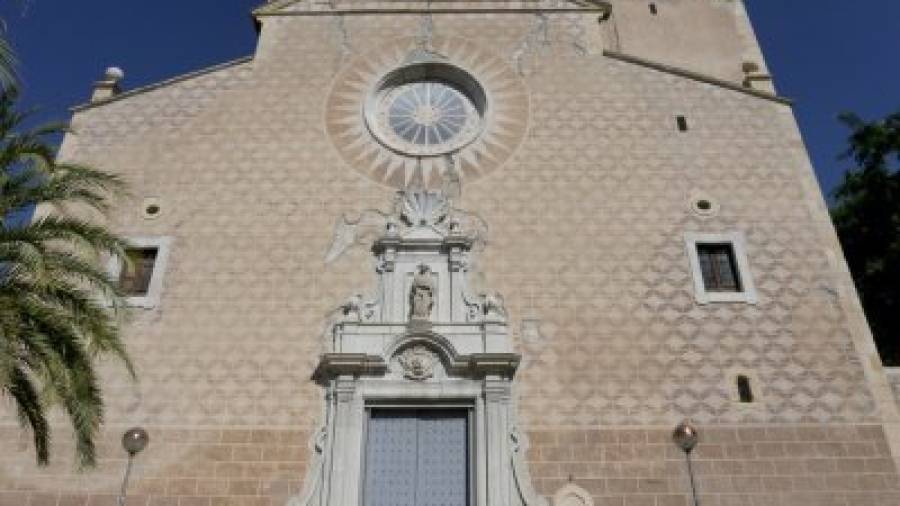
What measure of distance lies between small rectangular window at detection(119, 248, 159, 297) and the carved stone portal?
2943mm

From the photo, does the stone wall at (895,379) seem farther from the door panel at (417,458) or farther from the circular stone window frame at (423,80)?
the circular stone window frame at (423,80)

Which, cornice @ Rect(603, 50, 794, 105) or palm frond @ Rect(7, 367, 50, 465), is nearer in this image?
palm frond @ Rect(7, 367, 50, 465)

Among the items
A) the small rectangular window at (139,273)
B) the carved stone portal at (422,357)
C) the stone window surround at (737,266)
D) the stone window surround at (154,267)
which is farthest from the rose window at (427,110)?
the small rectangular window at (139,273)

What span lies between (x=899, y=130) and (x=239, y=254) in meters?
16.4

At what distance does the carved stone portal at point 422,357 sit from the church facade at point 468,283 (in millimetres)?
43

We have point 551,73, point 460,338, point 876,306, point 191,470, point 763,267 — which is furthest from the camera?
point 876,306

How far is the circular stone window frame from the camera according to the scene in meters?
14.1

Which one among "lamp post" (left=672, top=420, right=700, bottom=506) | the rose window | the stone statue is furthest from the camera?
the rose window

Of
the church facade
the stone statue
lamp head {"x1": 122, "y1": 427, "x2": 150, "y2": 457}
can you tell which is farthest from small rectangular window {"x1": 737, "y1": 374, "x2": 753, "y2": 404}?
lamp head {"x1": 122, "y1": 427, "x2": 150, "y2": 457}

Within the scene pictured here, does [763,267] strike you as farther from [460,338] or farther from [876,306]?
[876,306]

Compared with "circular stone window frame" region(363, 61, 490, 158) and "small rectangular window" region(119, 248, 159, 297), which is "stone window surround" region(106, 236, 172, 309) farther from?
"circular stone window frame" region(363, 61, 490, 158)

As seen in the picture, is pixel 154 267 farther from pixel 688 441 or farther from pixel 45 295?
pixel 688 441

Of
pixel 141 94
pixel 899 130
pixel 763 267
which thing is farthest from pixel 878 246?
pixel 141 94

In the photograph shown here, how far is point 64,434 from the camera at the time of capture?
11.4 metres
